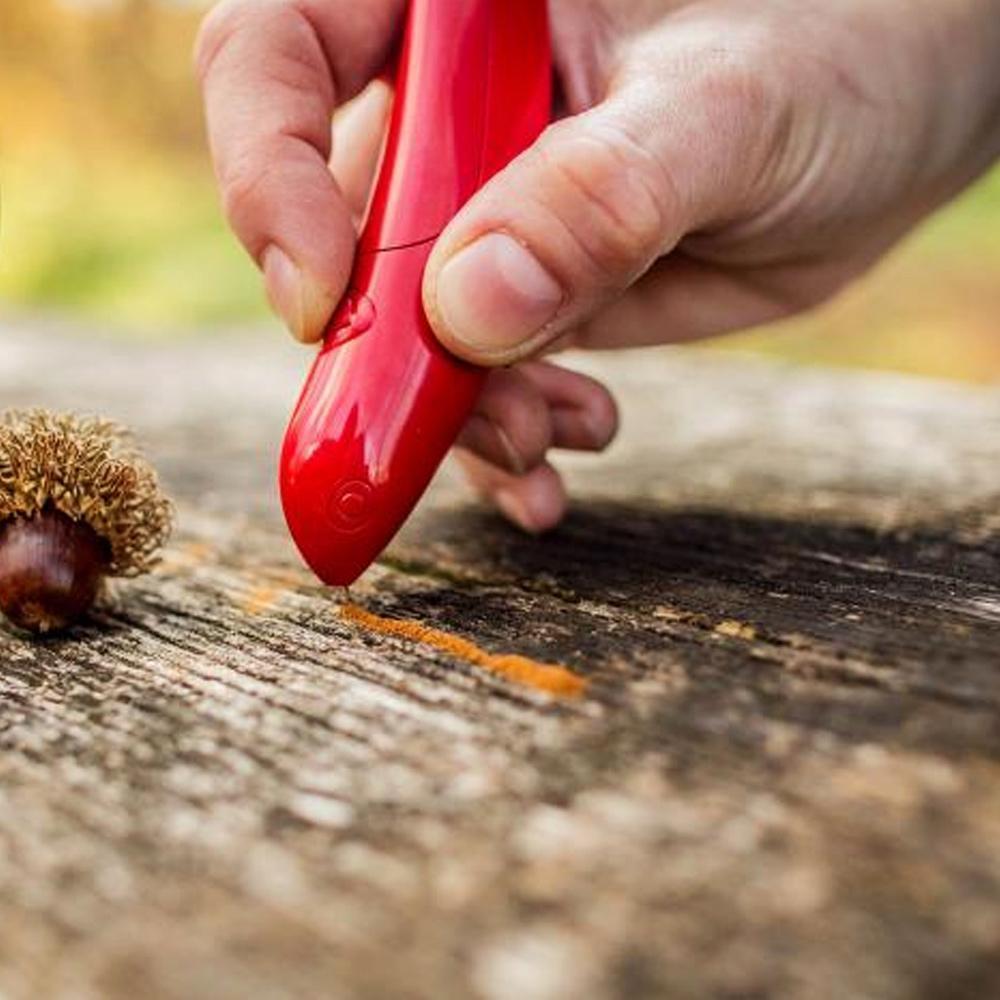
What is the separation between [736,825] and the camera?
0.86 metres

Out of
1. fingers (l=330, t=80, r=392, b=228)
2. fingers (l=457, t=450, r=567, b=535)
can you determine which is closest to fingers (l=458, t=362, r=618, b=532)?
fingers (l=457, t=450, r=567, b=535)

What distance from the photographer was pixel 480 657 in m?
1.20

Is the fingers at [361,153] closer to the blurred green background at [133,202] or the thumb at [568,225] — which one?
the thumb at [568,225]

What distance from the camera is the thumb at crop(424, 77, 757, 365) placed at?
53.6 inches

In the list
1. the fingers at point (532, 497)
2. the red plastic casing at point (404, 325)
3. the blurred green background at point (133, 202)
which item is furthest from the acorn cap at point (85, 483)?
the blurred green background at point (133, 202)

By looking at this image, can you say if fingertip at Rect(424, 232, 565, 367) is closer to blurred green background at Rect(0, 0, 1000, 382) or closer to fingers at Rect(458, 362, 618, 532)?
fingers at Rect(458, 362, 618, 532)

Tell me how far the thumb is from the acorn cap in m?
0.38

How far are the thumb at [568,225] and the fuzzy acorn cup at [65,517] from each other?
38cm

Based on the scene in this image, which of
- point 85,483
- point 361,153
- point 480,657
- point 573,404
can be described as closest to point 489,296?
point 480,657

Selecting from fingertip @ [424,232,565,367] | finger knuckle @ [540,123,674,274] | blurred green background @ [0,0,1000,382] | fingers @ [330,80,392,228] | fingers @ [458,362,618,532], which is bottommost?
fingers @ [458,362,618,532]

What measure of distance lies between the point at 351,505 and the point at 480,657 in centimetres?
25

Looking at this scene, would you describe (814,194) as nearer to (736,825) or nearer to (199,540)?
(199,540)

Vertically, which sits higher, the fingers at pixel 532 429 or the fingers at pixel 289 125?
the fingers at pixel 289 125

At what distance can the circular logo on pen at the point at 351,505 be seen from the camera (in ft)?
4.49
